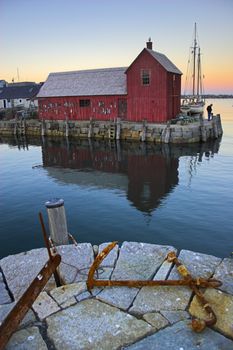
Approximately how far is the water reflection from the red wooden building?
14.2 feet

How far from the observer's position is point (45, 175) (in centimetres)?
2039

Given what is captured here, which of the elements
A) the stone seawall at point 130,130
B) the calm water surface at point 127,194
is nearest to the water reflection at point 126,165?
the calm water surface at point 127,194

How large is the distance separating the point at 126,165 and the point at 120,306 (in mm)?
17419

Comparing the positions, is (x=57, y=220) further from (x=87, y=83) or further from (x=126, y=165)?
(x=87, y=83)

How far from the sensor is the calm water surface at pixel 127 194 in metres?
11.2

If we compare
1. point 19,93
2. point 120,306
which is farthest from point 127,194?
point 19,93

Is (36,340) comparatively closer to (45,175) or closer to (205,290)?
(205,290)

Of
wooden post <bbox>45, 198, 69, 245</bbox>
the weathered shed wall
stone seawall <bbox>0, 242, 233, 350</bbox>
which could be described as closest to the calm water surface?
wooden post <bbox>45, 198, 69, 245</bbox>

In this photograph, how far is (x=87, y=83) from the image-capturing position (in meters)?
36.2

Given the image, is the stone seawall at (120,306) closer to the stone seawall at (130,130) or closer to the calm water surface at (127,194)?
the calm water surface at (127,194)

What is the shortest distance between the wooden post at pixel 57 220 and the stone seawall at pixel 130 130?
22438mm

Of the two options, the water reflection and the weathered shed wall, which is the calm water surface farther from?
the weathered shed wall

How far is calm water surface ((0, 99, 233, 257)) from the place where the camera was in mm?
11175

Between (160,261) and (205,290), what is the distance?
1216 millimetres
